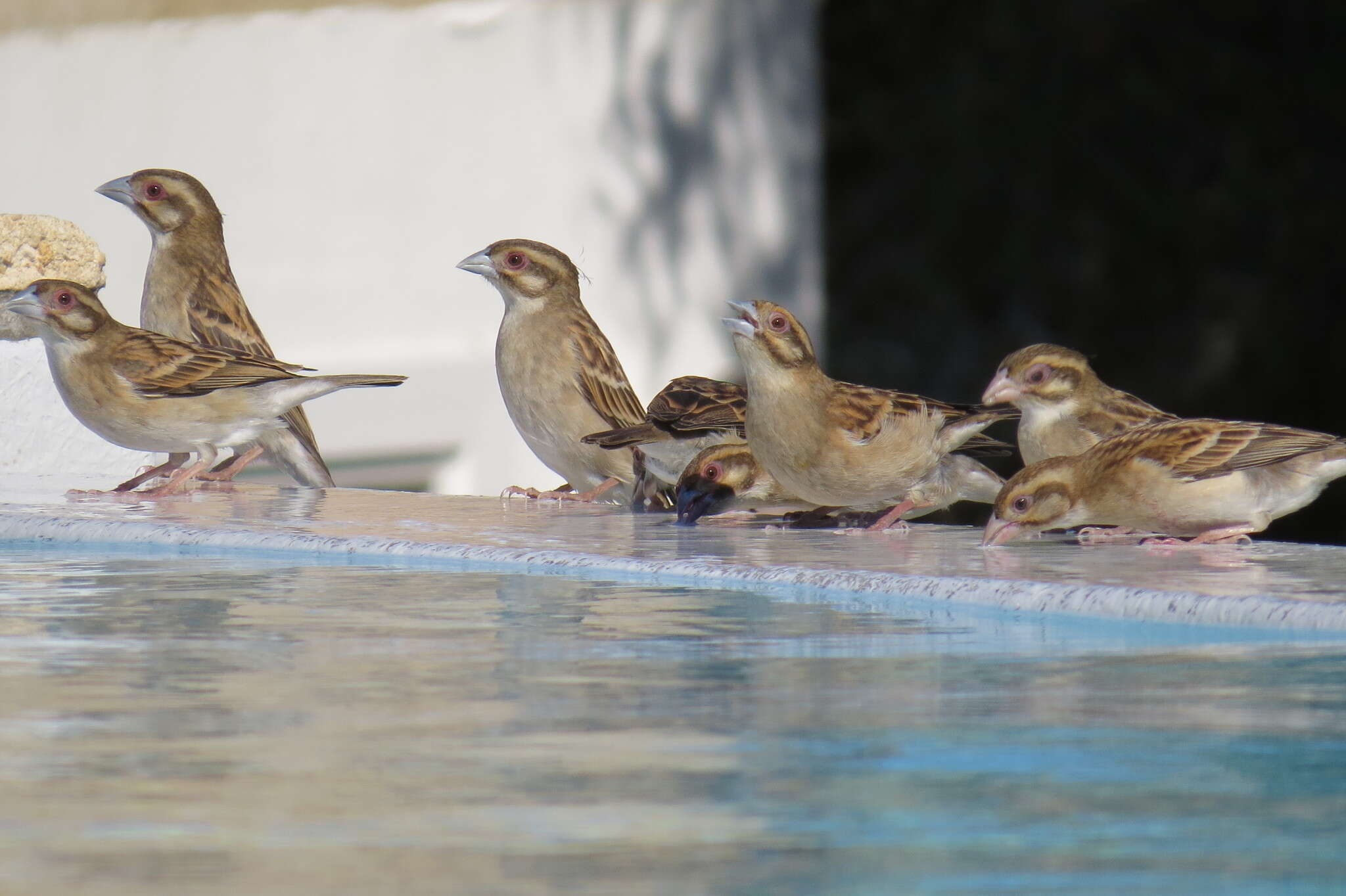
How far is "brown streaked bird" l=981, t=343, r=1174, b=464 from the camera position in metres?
7.54

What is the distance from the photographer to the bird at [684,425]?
7762 mm

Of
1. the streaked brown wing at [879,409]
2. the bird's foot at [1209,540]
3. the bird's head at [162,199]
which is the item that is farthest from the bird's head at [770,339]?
the bird's head at [162,199]

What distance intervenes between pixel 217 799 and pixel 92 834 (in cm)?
27

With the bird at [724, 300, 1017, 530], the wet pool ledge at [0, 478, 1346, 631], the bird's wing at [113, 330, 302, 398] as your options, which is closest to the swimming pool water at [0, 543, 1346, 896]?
the wet pool ledge at [0, 478, 1346, 631]

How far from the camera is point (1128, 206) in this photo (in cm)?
1195

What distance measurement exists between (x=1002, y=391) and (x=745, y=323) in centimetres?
96

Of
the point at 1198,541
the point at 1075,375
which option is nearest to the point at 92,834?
the point at 1198,541

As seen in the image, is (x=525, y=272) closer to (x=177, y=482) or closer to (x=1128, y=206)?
(x=177, y=482)

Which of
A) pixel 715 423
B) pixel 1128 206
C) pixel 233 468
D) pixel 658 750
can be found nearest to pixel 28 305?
pixel 233 468

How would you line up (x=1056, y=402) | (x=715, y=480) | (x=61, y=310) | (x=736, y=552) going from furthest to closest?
(x=61, y=310) → (x=715, y=480) → (x=1056, y=402) → (x=736, y=552)

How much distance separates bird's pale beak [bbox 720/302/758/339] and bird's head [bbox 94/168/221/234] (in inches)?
121

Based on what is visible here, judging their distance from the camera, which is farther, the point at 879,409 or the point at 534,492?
the point at 534,492

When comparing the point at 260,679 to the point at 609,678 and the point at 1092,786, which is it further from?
the point at 1092,786

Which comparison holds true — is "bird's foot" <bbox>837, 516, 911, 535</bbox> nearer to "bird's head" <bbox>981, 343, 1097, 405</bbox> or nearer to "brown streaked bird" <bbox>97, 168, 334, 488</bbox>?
"bird's head" <bbox>981, 343, 1097, 405</bbox>
